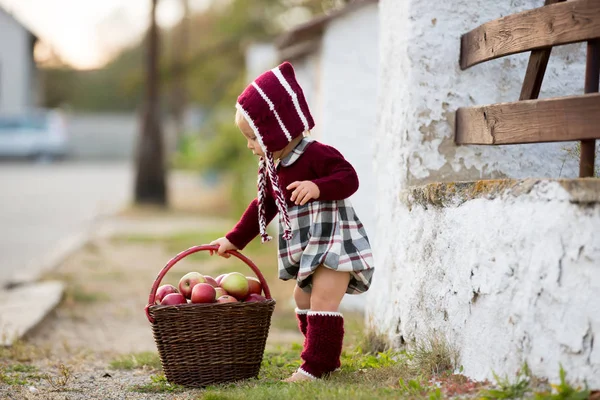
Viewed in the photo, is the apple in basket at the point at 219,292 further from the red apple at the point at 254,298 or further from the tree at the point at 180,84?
the tree at the point at 180,84

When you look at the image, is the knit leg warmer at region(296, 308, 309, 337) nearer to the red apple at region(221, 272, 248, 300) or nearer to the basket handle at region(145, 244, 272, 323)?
the basket handle at region(145, 244, 272, 323)

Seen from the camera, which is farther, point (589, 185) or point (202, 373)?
point (202, 373)

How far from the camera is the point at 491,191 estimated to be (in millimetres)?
3305

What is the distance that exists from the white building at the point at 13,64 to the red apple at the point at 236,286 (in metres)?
33.6

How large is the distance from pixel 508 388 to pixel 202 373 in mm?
1419

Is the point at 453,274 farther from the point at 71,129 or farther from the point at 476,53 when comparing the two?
the point at 71,129

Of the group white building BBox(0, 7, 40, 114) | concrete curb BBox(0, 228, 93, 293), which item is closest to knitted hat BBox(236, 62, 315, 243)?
concrete curb BBox(0, 228, 93, 293)

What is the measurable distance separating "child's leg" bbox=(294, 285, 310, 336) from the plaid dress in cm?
10

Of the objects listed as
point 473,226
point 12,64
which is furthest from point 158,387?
point 12,64

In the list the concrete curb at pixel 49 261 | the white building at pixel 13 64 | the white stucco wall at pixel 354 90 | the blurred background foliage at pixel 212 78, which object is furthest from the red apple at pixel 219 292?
the white building at pixel 13 64

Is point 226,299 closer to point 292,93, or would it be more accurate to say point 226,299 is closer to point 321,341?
point 321,341

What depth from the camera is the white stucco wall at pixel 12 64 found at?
114 feet

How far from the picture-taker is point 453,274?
11.8ft

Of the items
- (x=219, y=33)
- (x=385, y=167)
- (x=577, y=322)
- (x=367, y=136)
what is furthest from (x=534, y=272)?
(x=219, y=33)
